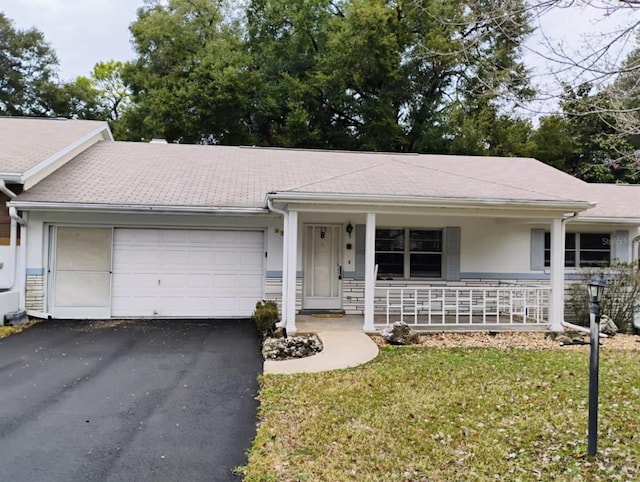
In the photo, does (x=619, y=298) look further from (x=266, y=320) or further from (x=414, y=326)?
(x=266, y=320)

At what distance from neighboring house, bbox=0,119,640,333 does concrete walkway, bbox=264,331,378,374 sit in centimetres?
68

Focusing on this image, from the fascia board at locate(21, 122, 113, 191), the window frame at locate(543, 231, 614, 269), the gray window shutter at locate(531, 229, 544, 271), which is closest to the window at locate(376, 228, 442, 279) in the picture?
the gray window shutter at locate(531, 229, 544, 271)

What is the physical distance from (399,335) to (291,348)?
1.92 metres

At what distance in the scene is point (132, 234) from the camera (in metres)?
9.45

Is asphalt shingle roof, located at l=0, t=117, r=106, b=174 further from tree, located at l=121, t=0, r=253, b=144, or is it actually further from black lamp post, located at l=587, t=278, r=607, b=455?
black lamp post, located at l=587, t=278, r=607, b=455

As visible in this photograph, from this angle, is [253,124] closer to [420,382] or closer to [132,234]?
[132,234]

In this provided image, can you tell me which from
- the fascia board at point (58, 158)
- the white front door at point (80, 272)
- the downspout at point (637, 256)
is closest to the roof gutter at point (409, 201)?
the downspout at point (637, 256)

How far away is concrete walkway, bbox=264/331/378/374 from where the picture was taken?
5.94m

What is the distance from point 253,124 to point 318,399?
19.1 metres

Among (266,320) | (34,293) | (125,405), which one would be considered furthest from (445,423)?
(34,293)

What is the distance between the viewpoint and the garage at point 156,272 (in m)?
9.27

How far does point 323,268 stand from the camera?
32.5 ft

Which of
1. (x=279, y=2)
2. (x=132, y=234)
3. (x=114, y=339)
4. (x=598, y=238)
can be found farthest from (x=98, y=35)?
(x=598, y=238)

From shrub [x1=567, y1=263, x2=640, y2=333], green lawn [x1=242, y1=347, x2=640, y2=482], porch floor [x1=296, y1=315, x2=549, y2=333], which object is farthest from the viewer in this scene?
shrub [x1=567, y1=263, x2=640, y2=333]
